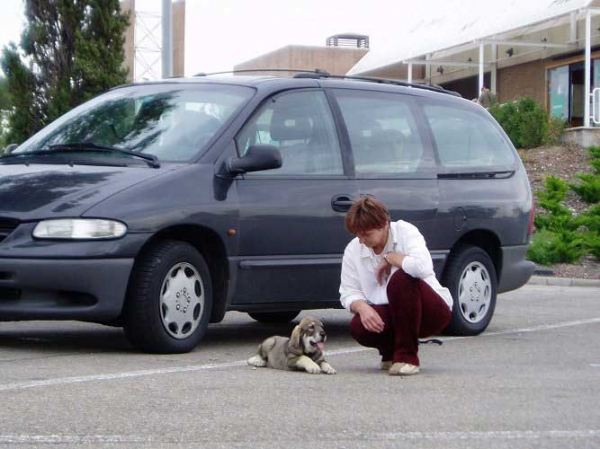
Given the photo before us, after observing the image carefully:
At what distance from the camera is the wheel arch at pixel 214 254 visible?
8492mm

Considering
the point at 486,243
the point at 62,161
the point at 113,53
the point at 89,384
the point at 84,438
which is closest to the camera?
the point at 84,438

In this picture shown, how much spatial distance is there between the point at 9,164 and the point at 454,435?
444 cm

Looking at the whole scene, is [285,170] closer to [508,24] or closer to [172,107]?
[172,107]

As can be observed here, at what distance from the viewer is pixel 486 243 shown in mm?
10688

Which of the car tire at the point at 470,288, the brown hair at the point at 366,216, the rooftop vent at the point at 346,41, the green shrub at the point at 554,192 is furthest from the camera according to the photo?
the rooftop vent at the point at 346,41

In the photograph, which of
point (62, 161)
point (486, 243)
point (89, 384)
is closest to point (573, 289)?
point (486, 243)

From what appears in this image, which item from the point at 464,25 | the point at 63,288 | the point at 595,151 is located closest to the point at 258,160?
the point at 63,288

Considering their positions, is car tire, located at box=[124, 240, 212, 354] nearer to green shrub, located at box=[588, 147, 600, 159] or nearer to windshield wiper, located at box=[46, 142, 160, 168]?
windshield wiper, located at box=[46, 142, 160, 168]

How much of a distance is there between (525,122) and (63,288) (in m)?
21.7

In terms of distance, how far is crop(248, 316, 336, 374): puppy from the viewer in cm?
766

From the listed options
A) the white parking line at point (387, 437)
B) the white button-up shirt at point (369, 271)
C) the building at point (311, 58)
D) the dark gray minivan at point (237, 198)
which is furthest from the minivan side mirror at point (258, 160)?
the building at point (311, 58)

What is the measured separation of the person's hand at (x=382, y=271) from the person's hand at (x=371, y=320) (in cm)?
21

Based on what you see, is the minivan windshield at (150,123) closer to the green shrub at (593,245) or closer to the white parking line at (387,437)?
the white parking line at (387,437)

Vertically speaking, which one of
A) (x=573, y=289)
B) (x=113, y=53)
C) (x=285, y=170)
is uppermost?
(x=113, y=53)
